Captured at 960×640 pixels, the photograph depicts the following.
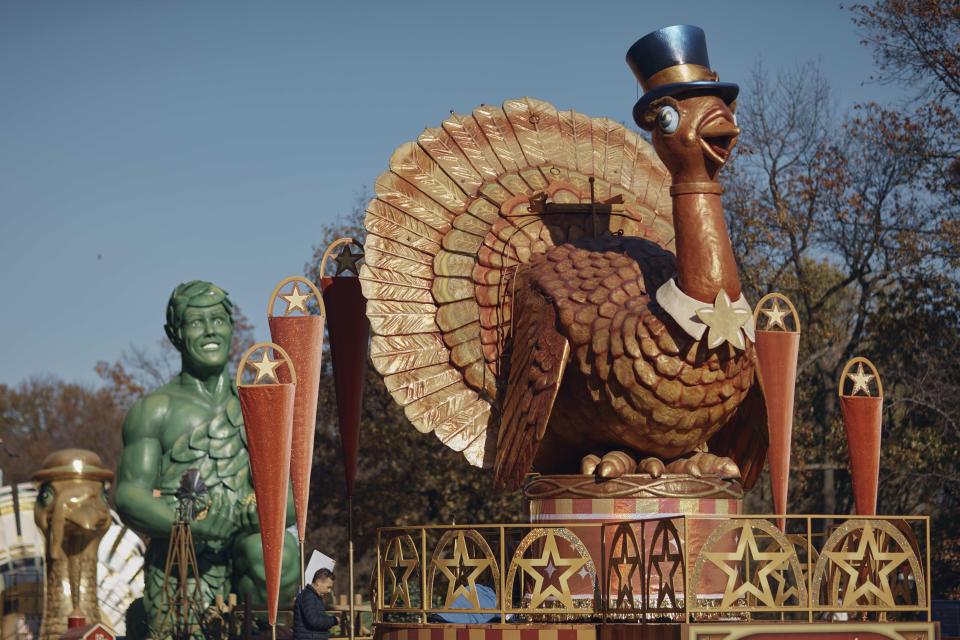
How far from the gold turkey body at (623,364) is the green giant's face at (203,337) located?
7.61m

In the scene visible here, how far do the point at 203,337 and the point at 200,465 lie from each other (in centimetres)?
170

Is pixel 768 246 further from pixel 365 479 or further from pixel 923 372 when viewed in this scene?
pixel 365 479

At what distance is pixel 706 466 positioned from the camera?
9148mm

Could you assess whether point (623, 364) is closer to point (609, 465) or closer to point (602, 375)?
point (602, 375)

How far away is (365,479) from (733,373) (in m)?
15.1

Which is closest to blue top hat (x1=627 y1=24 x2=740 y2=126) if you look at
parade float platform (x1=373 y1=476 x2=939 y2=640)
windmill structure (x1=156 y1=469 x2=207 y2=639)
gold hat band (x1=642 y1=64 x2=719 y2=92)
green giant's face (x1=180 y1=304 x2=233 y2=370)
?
gold hat band (x1=642 y1=64 x2=719 y2=92)

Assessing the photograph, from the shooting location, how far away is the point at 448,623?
837cm

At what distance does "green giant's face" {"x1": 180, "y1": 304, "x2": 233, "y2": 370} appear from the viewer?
1622 centimetres

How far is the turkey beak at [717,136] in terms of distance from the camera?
857 cm

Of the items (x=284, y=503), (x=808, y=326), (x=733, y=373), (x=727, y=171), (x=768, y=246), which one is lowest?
(x=284, y=503)

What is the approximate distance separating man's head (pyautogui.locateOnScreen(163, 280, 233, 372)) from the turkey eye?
359 inches

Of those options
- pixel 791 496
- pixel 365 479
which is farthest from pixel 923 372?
pixel 365 479

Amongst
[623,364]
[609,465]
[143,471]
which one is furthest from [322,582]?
[143,471]

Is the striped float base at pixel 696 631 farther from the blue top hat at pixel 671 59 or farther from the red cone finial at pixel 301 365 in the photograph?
the blue top hat at pixel 671 59
